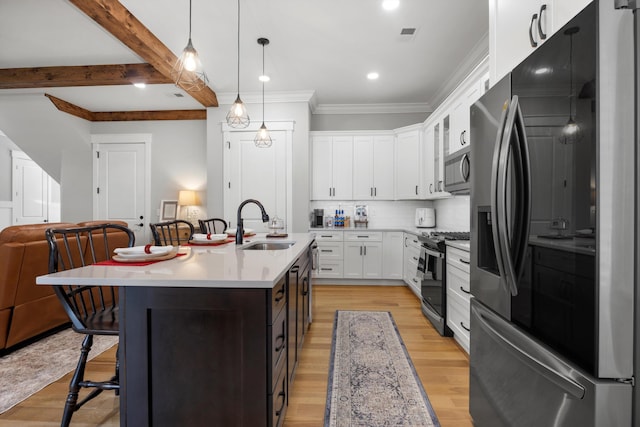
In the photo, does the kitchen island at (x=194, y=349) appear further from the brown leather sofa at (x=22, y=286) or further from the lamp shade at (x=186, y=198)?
the lamp shade at (x=186, y=198)

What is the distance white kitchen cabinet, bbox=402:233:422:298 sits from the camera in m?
4.27

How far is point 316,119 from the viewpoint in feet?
18.7

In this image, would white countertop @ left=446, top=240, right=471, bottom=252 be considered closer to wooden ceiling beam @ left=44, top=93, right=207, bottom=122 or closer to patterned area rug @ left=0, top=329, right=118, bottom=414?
patterned area rug @ left=0, top=329, right=118, bottom=414

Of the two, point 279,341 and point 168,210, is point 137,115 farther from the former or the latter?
point 279,341

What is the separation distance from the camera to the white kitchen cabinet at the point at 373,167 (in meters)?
5.30

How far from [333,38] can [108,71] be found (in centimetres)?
297

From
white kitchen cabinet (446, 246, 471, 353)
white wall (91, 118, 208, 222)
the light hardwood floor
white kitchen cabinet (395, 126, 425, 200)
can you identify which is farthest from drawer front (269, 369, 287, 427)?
white wall (91, 118, 208, 222)

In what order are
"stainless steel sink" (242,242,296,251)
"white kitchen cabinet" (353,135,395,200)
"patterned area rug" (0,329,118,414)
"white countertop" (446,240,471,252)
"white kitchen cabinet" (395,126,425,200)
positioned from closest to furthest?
"patterned area rug" (0,329,118,414)
"white countertop" (446,240,471,252)
"stainless steel sink" (242,242,296,251)
"white kitchen cabinet" (395,126,425,200)
"white kitchen cabinet" (353,135,395,200)

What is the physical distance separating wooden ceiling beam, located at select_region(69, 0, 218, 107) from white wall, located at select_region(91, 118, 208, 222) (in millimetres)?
2090

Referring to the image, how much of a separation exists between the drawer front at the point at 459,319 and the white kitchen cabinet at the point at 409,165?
2.10 metres

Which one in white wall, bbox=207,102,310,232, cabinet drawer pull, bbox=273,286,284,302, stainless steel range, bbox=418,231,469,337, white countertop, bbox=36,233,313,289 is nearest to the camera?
white countertop, bbox=36,233,313,289

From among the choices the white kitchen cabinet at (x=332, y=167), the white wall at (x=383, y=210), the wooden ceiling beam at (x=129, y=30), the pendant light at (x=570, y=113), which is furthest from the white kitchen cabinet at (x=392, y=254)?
the pendant light at (x=570, y=113)

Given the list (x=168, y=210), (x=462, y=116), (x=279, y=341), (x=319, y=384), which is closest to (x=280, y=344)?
(x=279, y=341)

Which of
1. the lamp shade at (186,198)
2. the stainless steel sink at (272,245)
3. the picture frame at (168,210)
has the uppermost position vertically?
the lamp shade at (186,198)
